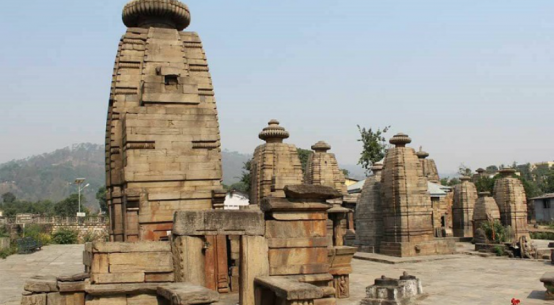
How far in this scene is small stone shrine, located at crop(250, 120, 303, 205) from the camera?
68.2 ft

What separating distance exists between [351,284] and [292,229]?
7489 millimetres

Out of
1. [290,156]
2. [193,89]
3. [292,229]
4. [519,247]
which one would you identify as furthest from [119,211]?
[519,247]

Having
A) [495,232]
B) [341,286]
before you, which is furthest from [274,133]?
[495,232]

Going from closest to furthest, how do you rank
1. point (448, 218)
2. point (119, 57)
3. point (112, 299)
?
1. point (112, 299)
2. point (119, 57)
3. point (448, 218)

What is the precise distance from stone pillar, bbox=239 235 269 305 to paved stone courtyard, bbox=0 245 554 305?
0.88 metres

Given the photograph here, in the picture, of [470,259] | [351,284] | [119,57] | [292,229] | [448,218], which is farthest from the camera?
[448,218]

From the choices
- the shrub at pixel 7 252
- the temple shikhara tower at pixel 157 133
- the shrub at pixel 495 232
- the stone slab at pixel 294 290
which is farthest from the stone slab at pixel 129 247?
the shrub at pixel 7 252

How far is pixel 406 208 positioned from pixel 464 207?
11856mm

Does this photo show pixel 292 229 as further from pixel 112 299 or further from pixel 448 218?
pixel 448 218

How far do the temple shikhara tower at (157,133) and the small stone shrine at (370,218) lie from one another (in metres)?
12.3

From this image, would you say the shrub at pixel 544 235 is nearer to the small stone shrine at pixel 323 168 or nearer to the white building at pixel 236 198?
the small stone shrine at pixel 323 168

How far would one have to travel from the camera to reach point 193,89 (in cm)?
1166

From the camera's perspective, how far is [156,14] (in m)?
12.7

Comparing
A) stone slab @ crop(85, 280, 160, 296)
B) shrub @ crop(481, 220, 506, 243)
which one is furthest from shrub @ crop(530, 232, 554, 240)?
stone slab @ crop(85, 280, 160, 296)
